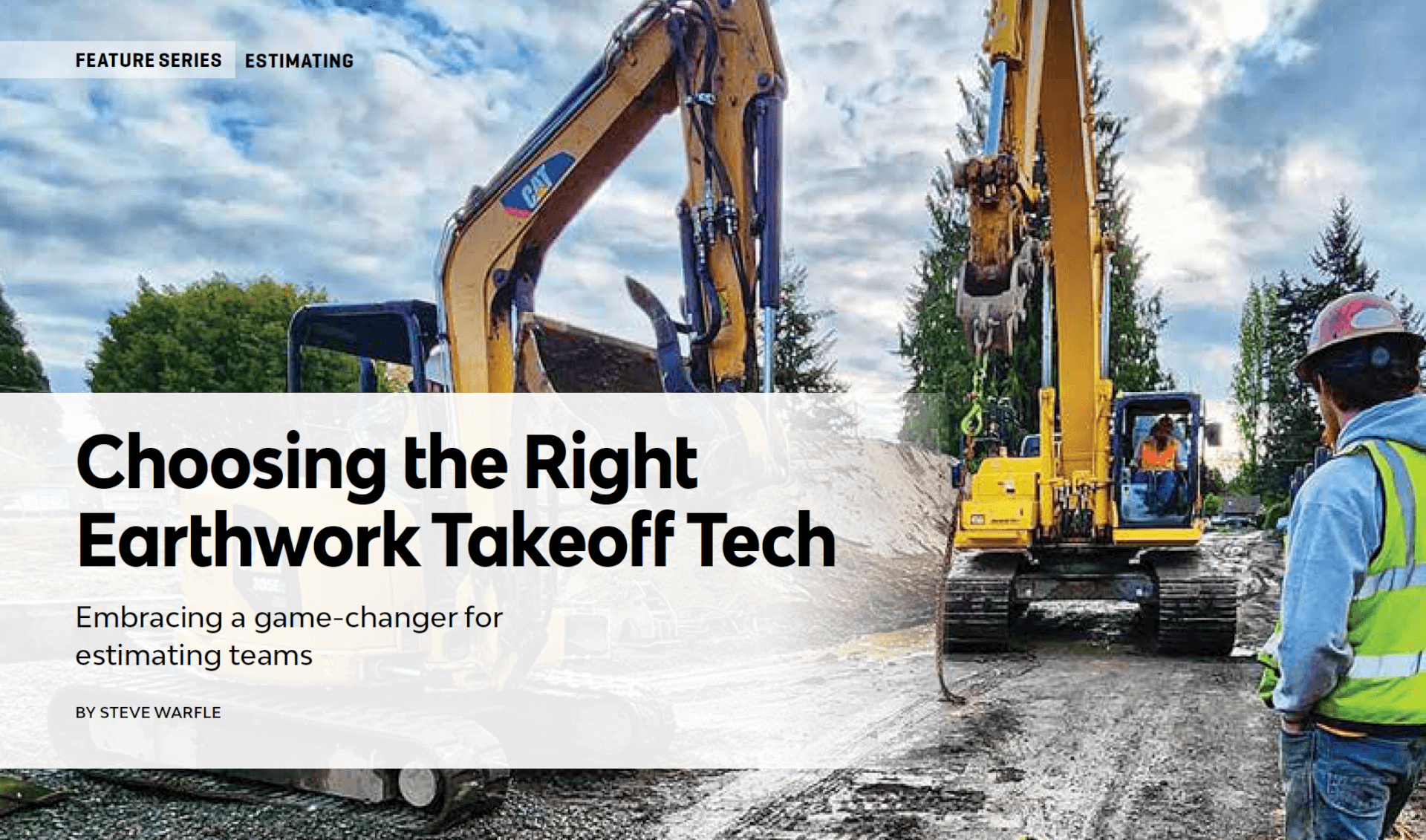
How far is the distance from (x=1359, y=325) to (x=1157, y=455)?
8.10 m

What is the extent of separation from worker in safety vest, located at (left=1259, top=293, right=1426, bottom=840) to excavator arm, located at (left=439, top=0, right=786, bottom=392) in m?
2.75

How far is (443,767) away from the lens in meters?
4.52

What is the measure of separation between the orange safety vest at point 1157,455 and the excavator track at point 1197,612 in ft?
3.73

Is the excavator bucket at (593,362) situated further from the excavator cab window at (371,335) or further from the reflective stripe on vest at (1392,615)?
the reflective stripe on vest at (1392,615)

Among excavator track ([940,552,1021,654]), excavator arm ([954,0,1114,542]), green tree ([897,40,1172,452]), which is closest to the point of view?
excavator arm ([954,0,1114,542])

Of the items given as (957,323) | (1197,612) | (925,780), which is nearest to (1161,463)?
(1197,612)

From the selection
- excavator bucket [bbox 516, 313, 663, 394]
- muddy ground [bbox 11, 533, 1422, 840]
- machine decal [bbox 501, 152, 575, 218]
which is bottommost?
muddy ground [bbox 11, 533, 1422, 840]

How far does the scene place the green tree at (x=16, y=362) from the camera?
23.9 metres

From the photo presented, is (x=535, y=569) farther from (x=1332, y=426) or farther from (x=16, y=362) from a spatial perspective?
(x=16, y=362)

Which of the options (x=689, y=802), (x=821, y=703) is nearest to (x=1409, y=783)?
(x=689, y=802)

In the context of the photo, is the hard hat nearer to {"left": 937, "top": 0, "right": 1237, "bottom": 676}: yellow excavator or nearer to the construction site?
the construction site

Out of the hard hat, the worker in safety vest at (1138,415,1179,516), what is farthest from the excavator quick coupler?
the worker in safety vest at (1138,415,1179,516)

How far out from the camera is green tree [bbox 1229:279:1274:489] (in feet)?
137

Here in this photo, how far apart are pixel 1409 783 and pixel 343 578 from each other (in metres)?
Answer: 4.36
